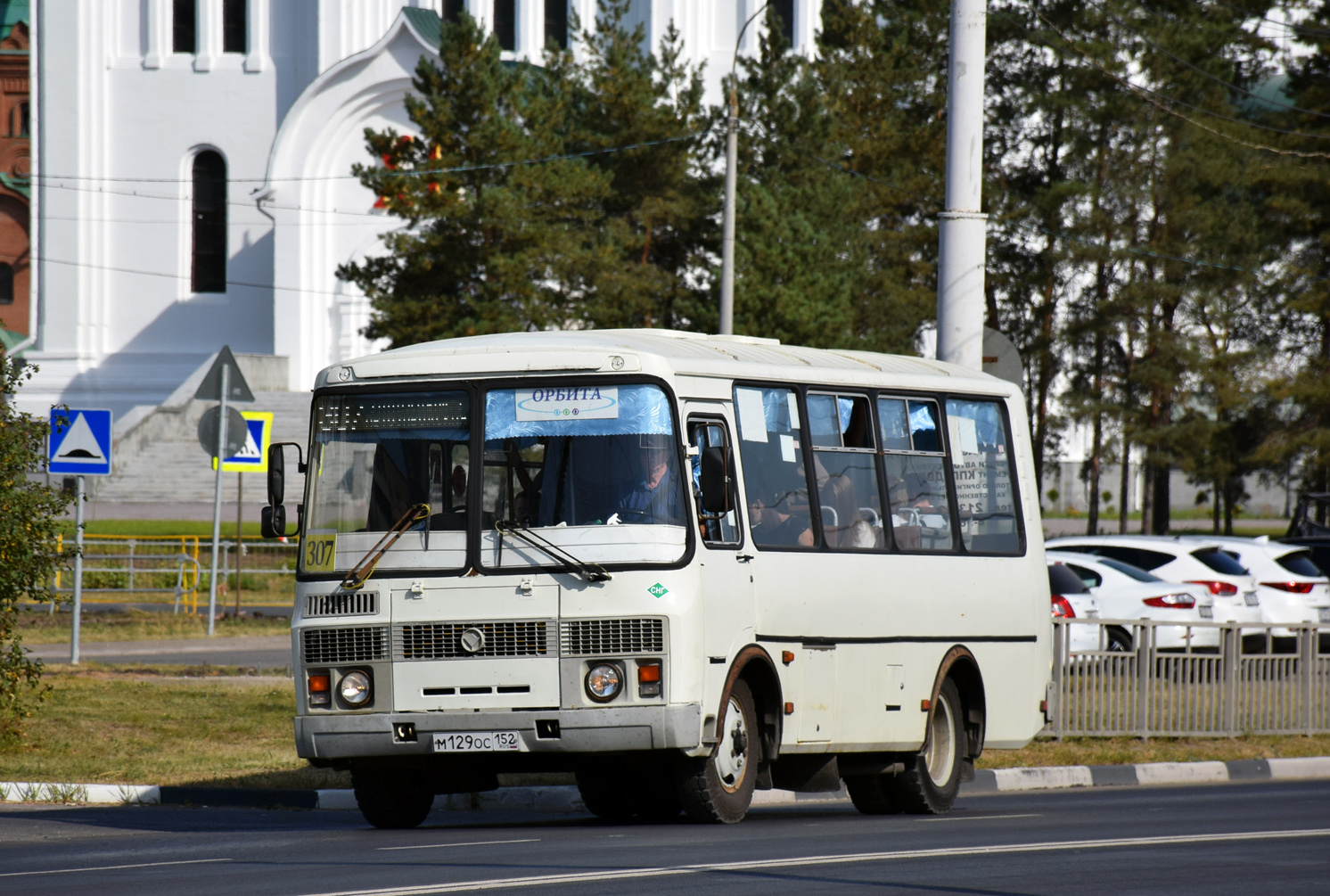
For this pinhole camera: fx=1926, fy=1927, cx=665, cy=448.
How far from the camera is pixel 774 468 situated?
36.5ft

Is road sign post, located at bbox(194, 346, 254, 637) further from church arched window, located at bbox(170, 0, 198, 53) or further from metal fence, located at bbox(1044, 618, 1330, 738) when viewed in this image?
church arched window, located at bbox(170, 0, 198, 53)

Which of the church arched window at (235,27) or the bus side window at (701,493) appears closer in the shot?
the bus side window at (701,493)

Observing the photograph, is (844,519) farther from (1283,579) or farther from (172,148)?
(172,148)

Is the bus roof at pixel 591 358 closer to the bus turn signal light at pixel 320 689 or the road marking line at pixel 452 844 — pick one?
→ the bus turn signal light at pixel 320 689

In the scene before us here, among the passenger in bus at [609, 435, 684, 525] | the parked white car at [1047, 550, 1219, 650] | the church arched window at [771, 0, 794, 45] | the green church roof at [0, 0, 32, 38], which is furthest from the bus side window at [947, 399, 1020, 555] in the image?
the green church roof at [0, 0, 32, 38]

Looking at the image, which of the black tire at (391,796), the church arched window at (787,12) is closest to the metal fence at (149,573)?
the black tire at (391,796)

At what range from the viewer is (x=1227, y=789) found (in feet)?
47.5

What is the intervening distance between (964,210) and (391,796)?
7287mm

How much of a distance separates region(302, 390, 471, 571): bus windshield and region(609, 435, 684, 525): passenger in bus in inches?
34.6

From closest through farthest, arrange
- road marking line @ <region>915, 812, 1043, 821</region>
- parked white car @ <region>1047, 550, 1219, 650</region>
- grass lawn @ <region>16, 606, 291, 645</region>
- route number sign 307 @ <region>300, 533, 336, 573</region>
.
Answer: route number sign 307 @ <region>300, 533, 336, 573</region>, road marking line @ <region>915, 812, 1043, 821</region>, parked white car @ <region>1047, 550, 1219, 650</region>, grass lawn @ <region>16, 606, 291, 645</region>

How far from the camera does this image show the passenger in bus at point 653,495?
10.1m

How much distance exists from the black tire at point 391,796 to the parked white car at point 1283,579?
15.7 meters

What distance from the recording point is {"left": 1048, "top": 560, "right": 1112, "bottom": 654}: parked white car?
20328 mm

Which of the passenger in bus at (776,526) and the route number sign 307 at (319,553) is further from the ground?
the passenger in bus at (776,526)
